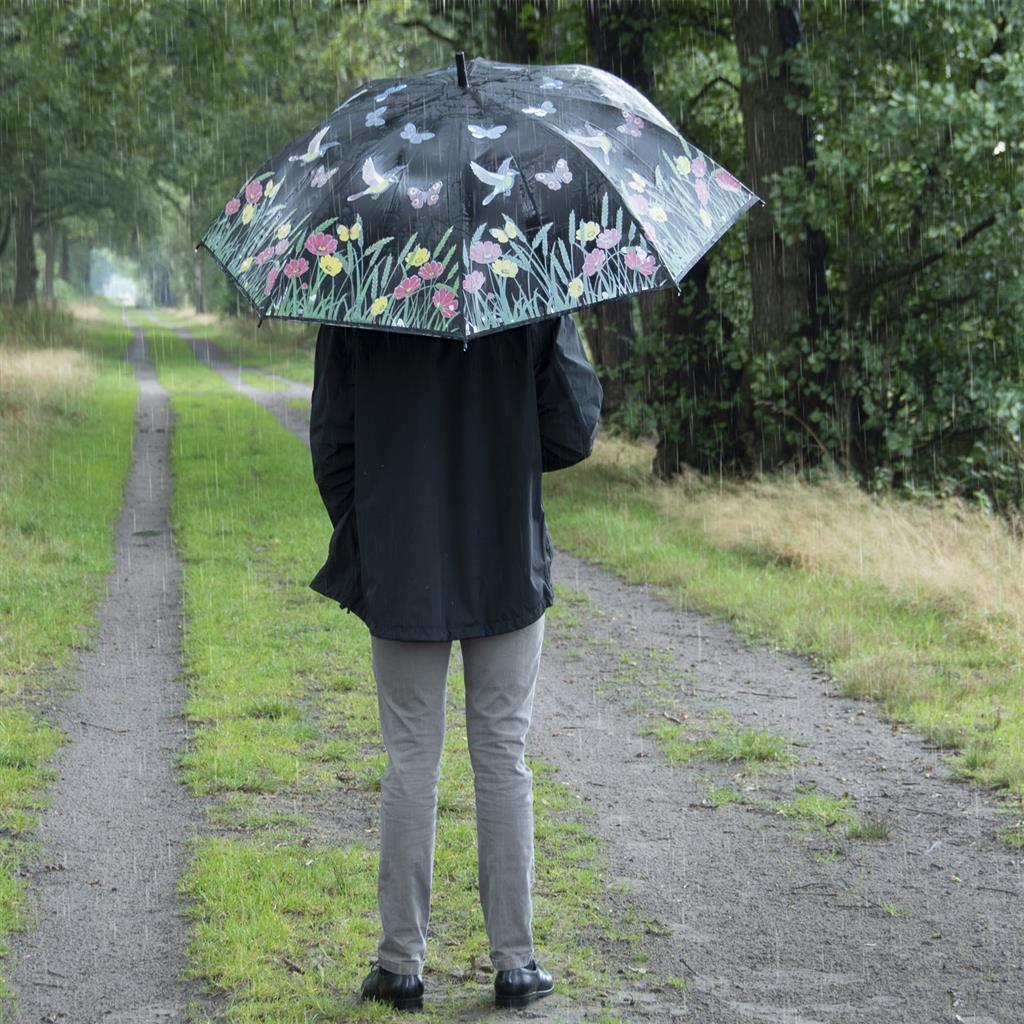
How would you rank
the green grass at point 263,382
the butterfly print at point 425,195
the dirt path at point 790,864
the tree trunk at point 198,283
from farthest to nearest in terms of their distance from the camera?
the tree trunk at point 198,283 → the green grass at point 263,382 → the dirt path at point 790,864 → the butterfly print at point 425,195

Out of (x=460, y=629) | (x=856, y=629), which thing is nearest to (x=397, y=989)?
(x=460, y=629)

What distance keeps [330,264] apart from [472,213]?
1.24 feet

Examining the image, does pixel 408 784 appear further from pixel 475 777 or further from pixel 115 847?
pixel 115 847

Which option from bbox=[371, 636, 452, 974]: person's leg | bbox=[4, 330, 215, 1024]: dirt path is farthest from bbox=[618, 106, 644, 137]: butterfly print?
bbox=[4, 330, 215, 1024]: dirt path

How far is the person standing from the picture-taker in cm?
327

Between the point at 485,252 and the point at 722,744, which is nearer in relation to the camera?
the point at 485,252

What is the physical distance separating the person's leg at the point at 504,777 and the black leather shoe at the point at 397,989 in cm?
22

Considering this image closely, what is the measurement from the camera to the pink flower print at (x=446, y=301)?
3.07 metres

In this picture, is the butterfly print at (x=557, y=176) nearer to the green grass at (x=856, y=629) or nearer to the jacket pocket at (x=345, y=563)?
the jacket pocket at (x=345, y=563)

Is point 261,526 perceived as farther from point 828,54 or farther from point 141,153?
point 141,153

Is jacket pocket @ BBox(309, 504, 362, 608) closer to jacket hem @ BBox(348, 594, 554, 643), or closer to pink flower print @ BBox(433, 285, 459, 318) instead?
jacket hem @ BBox(348, 594, 554, 643)

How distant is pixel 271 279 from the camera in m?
3.40

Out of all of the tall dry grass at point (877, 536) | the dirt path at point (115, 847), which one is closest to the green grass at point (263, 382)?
the tall dry grass at point (877, 536)

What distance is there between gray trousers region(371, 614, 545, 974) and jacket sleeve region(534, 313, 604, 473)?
47cm
